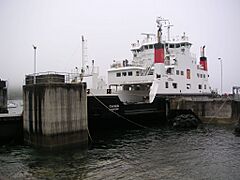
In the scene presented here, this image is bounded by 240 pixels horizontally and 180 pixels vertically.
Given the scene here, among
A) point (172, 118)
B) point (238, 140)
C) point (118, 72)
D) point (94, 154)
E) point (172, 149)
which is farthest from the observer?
point (118, 72)

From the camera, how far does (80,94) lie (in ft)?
49.9

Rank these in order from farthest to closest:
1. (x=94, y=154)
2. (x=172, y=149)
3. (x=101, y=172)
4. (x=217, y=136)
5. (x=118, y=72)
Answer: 1. (x=118, y=72)
2. (x=217, y=136)
3. (x=172, y=149)
4. (x=94, y=154)
5. (x=101, y=172)

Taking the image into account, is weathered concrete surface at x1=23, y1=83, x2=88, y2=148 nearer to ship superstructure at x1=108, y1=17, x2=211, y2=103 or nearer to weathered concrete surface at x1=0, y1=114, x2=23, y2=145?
weathered concrete surface at x1=0, y1=114, x2=23, y2=145

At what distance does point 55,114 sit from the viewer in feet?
45.4

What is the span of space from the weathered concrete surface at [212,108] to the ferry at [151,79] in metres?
1.80

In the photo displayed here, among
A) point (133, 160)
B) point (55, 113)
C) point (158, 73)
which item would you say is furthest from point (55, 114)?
point (158, 73)

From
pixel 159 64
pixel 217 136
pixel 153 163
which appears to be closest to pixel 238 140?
pixel 217 136

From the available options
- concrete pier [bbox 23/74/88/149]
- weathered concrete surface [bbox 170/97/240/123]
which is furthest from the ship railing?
weathered concrete surface [bbox 170/97/240/123]

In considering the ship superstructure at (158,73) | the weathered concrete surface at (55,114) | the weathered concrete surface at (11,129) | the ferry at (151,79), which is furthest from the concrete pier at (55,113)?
the ship superstructure at (158,73)

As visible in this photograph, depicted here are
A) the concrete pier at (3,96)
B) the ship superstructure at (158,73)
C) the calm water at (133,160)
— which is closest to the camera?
the calm water at (133,160)

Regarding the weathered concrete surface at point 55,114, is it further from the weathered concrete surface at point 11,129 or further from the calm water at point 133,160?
the weathered concrete surface at point 11,129

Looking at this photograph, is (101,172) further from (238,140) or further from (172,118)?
(172,118)

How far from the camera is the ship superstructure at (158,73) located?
2712cm

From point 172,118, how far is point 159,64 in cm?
580
